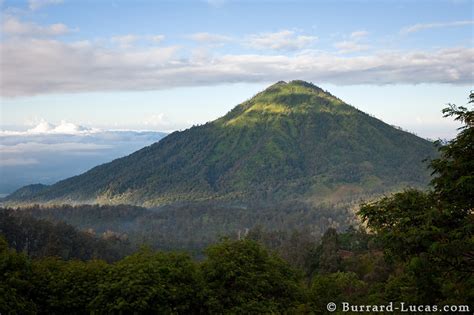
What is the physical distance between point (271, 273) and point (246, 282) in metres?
3.08

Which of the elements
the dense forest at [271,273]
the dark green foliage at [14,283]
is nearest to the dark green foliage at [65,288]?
the dense forest at [271,273]

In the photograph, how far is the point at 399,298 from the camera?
23.7 metres

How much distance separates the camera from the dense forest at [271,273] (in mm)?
20219

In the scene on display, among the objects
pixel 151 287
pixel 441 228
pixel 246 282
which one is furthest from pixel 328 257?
pixel 441 228

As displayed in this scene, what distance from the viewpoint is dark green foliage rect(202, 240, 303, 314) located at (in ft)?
99.8

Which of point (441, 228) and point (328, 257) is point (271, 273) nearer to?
point (441, 228)

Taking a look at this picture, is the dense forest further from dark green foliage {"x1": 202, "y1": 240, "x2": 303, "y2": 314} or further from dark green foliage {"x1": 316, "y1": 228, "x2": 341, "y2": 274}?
dark green foliage {"x1": 316, "y1": 228, "x2": 341, "y2": 274}

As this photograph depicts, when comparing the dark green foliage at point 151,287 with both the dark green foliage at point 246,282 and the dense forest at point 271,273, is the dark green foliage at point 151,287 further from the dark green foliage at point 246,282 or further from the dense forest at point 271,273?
the dark green foliage at point 246,282

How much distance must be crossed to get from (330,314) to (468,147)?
40.4ft

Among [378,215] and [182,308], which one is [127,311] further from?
[378,215]

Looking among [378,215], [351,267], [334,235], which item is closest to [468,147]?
[378,215]

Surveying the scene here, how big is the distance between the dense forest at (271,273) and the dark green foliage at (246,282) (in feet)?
0.23

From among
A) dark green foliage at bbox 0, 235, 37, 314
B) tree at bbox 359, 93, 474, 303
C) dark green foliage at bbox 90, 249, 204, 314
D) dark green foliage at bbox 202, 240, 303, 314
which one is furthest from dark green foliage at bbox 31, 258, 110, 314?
tree at bbox 359, 93, 474, 303

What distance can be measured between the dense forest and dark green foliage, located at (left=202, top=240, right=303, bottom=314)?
71 mm
